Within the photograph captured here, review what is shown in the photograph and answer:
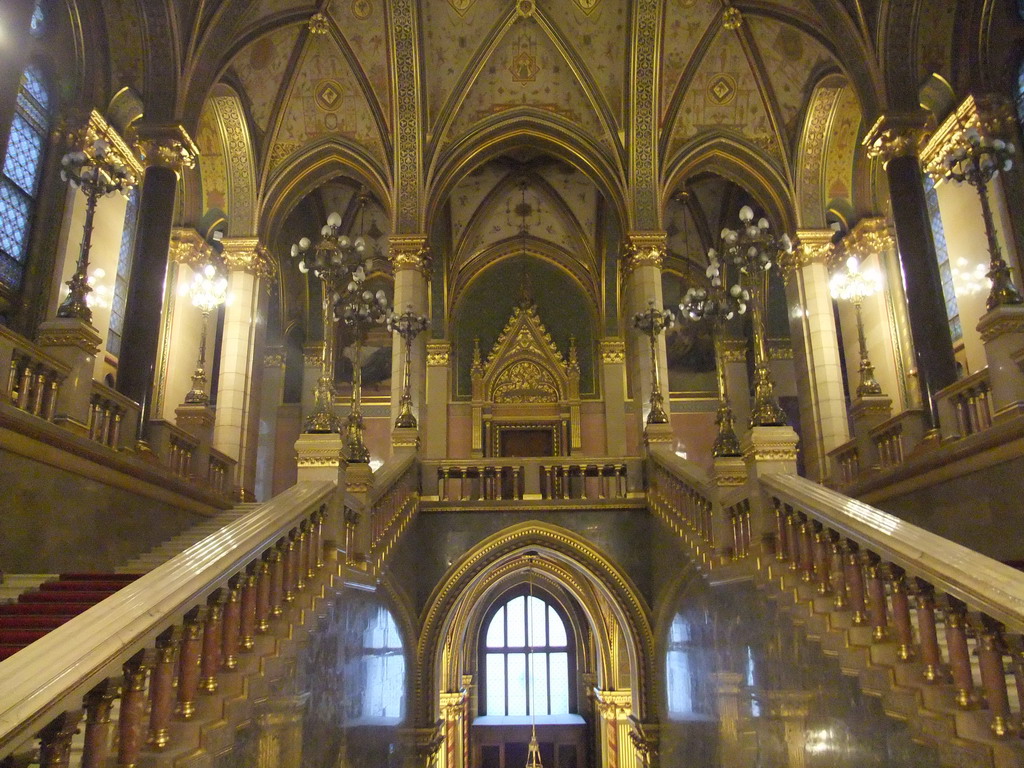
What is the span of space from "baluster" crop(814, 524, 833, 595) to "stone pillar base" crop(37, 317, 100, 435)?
6697 millimetres

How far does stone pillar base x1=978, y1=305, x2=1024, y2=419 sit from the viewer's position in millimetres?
7672

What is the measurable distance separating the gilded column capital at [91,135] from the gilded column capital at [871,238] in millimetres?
12772

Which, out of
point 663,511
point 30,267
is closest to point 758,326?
point 663,511

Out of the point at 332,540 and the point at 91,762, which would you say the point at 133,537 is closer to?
the point at 332,540

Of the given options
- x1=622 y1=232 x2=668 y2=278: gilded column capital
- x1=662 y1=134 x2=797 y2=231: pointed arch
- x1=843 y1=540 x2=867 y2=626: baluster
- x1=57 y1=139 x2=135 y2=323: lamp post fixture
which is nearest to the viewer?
x1=843 y1=540 x2=867 y2=626: baluster

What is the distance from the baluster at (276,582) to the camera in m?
5.12

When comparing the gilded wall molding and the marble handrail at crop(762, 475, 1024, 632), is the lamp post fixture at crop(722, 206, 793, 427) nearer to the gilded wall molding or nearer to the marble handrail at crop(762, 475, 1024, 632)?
the marble handrail at crop(762, 475, 1024, 632)

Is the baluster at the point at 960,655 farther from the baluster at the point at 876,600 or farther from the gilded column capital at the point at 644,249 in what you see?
the gilded column capital at the point at 644,249

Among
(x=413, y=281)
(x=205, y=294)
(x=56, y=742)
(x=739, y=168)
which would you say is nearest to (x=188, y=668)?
(x=56, y=742)

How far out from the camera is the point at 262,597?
489 centimetres

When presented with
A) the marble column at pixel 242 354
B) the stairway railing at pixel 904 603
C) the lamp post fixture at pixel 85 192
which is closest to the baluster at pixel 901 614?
the stairway railing at pixel 904 603

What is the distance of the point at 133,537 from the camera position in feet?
28.1

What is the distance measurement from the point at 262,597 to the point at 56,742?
223 centimetres

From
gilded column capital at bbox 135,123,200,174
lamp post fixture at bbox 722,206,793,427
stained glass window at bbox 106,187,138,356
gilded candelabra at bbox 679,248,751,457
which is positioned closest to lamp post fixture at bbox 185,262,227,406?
stained glass window at bbox 106,187,138,356
